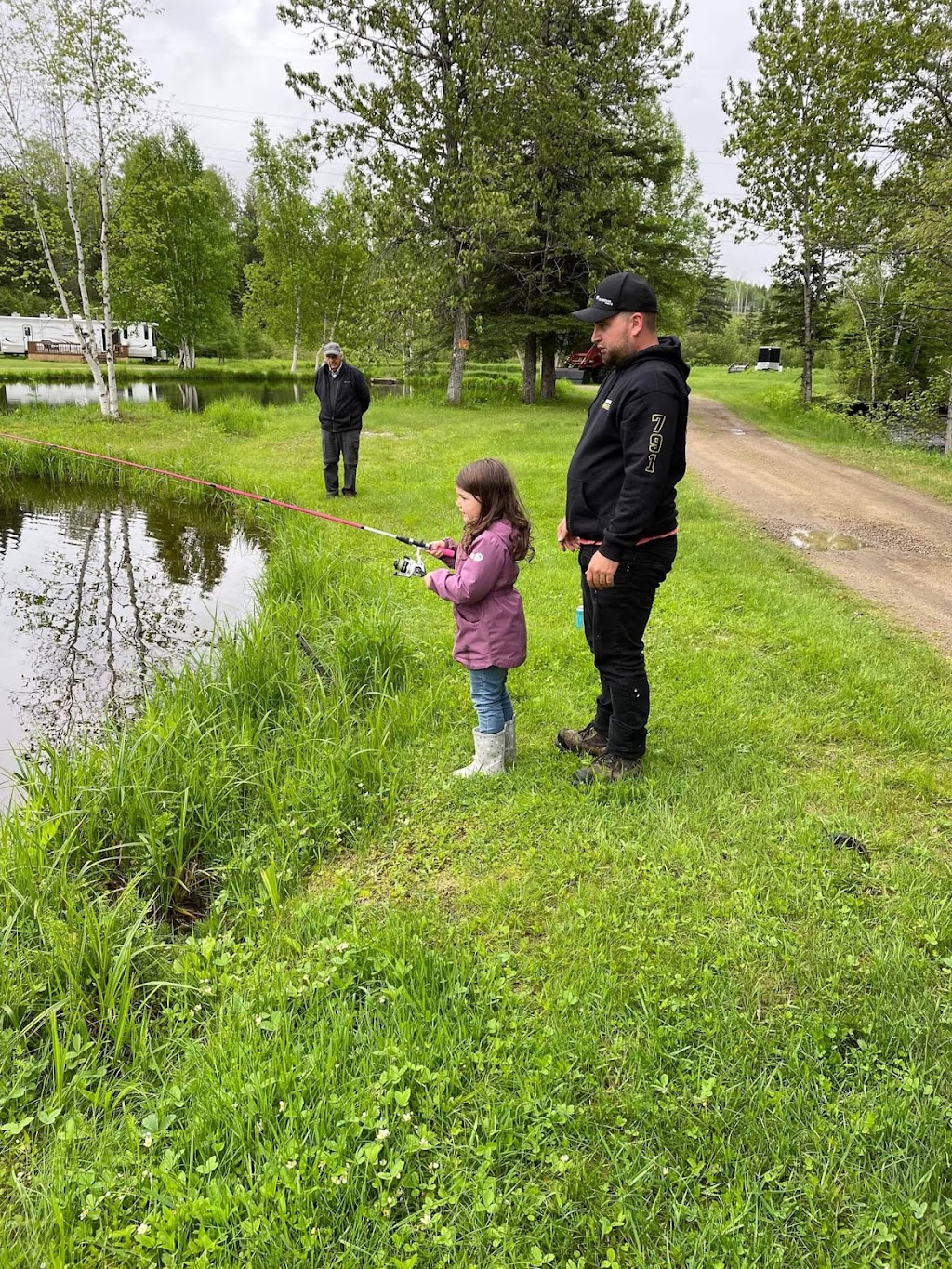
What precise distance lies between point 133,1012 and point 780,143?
2118 cm

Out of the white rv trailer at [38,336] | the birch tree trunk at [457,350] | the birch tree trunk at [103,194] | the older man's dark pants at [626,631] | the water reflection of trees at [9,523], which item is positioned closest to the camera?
the older man's dark pants at [626,631]

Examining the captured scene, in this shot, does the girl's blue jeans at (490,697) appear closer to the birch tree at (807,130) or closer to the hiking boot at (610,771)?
the hiking boot at (610,771)

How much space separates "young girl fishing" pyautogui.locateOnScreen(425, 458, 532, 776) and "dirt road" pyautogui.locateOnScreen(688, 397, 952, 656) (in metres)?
3.65

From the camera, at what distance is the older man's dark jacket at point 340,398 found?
9750mm

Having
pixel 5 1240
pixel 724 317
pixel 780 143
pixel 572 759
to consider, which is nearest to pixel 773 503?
pixel 572 759

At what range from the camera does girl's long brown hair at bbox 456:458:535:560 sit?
3.46 meters

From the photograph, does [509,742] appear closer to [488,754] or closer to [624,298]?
[488,754]

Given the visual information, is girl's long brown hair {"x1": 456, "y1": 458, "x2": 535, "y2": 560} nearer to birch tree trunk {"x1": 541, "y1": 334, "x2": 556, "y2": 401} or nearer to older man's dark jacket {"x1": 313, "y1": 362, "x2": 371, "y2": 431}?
older man's dark jacket {"x1": 313, "y1": 362, "x2": 371, "y2": 431}

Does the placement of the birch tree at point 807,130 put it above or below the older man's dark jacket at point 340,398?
above

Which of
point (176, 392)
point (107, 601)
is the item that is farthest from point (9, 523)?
point (176, 392)

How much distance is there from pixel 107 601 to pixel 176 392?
82.7ft

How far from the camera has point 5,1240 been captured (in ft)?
6.16

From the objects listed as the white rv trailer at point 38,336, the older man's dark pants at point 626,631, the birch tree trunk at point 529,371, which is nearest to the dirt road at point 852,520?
the older man's dark pants at point 626,631

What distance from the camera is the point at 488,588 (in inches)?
138
